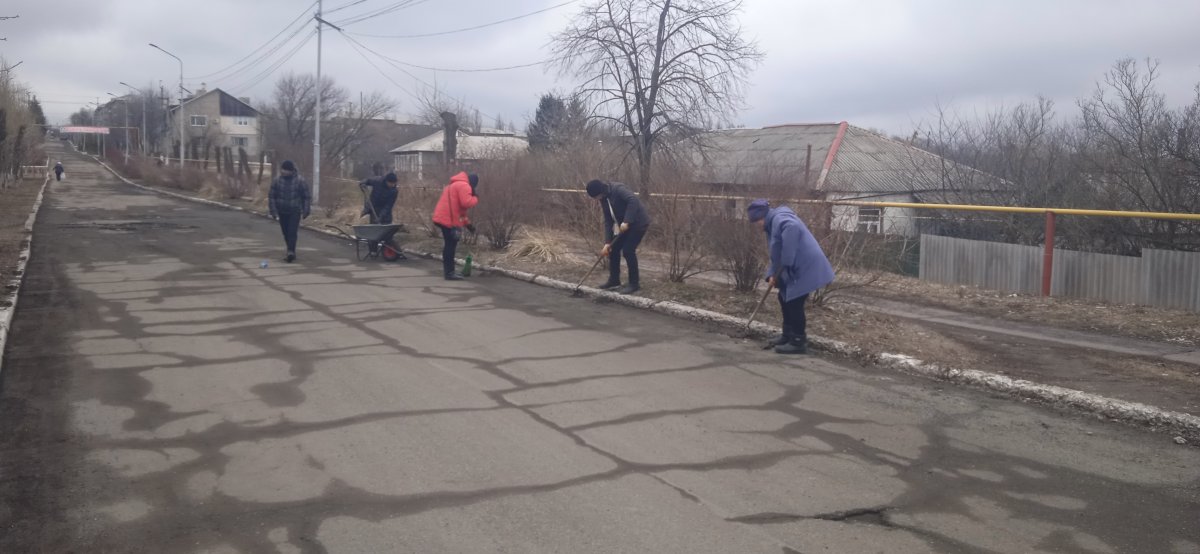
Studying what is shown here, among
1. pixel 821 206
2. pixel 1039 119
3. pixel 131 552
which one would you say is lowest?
pixel 131 552

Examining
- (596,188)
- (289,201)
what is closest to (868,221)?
(596,188)

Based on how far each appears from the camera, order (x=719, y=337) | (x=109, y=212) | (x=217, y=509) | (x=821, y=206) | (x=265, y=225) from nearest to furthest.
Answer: (x=217, y=509) → (x=719, y=337) → (x=821, y=206) → (x=265, y=225) → (x=109, y=212)

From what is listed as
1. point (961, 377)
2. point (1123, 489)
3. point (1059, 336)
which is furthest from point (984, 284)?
point (1123, 489)

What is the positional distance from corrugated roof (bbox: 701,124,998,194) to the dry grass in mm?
2590

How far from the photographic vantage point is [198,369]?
308 inches

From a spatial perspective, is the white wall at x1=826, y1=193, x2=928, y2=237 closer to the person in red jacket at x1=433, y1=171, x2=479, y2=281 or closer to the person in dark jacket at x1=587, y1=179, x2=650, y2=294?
the person in dark jacket at x1=587, y1=179, x2=650, y2=294

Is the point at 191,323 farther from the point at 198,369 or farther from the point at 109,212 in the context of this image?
the point at 109,212

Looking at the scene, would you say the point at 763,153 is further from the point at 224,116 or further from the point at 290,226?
the point at 224,116

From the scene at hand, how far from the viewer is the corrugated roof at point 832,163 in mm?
12062

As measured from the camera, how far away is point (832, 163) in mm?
23953

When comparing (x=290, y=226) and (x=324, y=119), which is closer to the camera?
(x=290, y=226)

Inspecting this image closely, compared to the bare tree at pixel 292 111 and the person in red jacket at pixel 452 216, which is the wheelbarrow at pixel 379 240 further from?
the bare tree at pixel 292 111

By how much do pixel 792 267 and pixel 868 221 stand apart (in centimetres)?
314

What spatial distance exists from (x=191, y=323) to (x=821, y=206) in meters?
6.86
